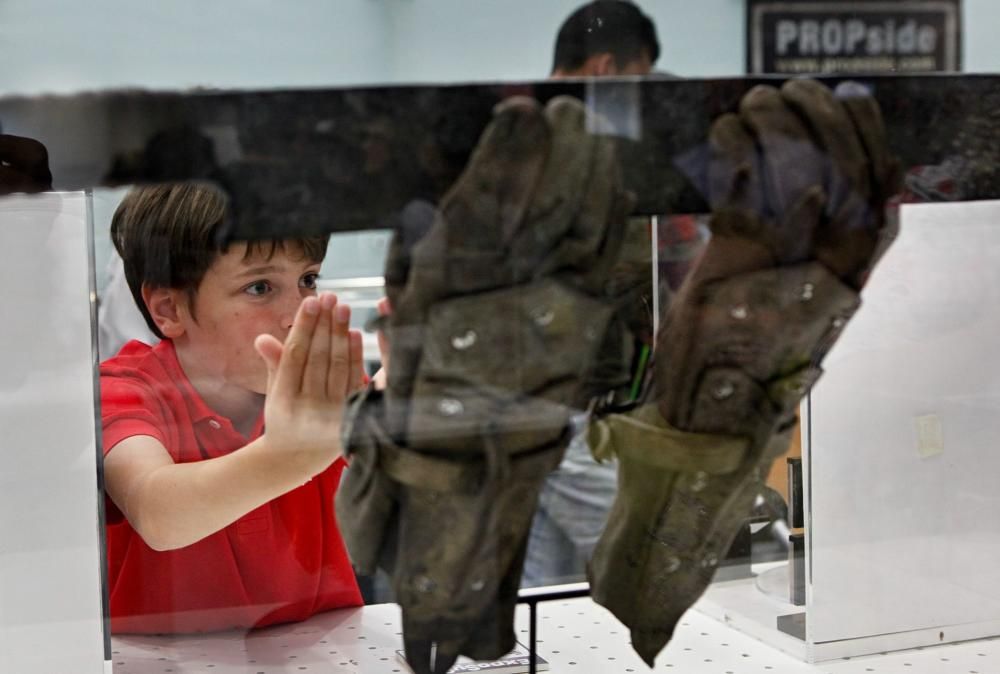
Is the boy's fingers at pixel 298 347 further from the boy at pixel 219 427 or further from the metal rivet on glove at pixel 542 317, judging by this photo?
the metal rivet on glove at pixel 542 317

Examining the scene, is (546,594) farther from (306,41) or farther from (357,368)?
(306,41)

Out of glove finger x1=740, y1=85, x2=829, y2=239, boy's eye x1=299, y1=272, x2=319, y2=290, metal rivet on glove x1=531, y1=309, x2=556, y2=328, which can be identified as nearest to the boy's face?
boy's eye x1=299, y1=272, x2=319, y2=290

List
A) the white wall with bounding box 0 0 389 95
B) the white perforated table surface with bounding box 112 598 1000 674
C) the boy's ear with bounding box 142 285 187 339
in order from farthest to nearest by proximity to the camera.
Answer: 1. the white perforated table surface with bounding box 112 598 1000 674
2. the boy's ear with bounding box 142 285 187 339
3. the white wall with bounding box 0 0 389 95

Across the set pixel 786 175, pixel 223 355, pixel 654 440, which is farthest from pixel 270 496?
pixel 786 175

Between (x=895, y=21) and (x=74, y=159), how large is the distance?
412mm

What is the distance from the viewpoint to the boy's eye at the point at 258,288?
2.11 ft

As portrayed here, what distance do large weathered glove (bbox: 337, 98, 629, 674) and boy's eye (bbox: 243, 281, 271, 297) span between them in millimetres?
78

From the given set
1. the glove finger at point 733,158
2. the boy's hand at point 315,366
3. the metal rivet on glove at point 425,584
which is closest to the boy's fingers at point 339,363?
the boy's hand at point 315,366

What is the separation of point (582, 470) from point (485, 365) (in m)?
0.12

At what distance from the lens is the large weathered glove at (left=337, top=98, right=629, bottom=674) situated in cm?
58

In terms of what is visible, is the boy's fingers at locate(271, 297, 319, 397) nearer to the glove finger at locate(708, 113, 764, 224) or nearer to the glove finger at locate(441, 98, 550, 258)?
the glove finger at locate(441, 98, 550, 258)

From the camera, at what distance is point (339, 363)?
647mm

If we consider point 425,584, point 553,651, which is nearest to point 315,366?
point 425,584

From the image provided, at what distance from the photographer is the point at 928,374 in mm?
943
